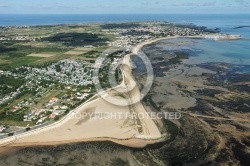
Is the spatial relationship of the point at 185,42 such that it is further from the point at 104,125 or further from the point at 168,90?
the point at 104,125

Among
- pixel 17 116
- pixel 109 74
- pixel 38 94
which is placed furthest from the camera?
pixel 109 74

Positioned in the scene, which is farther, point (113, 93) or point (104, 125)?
point (113, 93)

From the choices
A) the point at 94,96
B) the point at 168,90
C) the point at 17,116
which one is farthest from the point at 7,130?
the point at 168,90

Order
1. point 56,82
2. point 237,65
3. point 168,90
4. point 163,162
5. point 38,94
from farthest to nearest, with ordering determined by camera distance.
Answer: point 237,65 < point 56,82 < point 168,90 < point 38,94 < point 163,162

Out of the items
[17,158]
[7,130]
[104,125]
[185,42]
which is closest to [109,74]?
[104,125]

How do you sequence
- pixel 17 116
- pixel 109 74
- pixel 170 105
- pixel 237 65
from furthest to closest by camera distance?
pixel 237 65 → pixel 109 74 → pixel 170 105 → pixel 17 116

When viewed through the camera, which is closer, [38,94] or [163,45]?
[38,94]

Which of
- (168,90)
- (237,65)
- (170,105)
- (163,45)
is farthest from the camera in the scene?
(163,45)

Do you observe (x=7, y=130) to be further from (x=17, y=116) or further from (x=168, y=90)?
(x=168, y=90)
